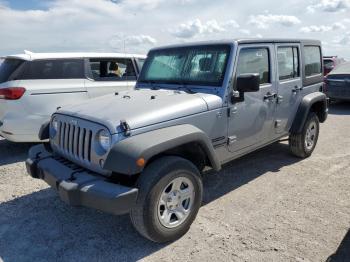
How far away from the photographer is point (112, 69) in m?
7.33

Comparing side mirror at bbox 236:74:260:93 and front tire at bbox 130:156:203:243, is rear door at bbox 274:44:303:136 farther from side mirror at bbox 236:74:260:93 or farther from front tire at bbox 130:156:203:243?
front tire at bbox 130:156:203:243

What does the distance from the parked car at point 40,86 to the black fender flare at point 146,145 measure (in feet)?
11.3

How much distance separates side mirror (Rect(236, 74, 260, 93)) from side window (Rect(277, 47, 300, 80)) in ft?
4.41

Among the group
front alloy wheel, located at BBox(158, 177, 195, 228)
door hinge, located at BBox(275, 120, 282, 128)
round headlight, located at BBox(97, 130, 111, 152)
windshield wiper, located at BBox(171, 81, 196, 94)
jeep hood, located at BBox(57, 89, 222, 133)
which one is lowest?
front alloy wheel, located at BBox(158, 177, 195, 228)

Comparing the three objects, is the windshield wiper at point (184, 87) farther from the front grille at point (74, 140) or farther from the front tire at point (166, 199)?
the front grille at point (74, 140)

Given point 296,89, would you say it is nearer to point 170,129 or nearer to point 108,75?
point 170,129

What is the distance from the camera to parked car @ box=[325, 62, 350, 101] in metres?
11.0

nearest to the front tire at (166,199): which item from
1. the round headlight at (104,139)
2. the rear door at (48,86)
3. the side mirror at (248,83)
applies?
the round headlight at (104,139)

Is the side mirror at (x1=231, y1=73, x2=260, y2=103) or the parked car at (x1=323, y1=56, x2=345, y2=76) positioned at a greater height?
the parked car at (x1=323, y1=56, x2=345, y2=76)

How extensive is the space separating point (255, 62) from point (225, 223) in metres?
2.10

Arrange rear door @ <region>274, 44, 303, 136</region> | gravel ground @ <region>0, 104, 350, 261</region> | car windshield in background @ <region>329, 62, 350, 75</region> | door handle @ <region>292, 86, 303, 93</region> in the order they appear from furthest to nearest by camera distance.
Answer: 1. car windshield in background @ <region>329, 62, 350, 75</region>
2. door handle @ <region>292, 86, 303, 93</region>
3. rear door @ <region>274, 44, 303, 136</region>
4. gravel ground @ <region>0, 104, 350, 261</region>

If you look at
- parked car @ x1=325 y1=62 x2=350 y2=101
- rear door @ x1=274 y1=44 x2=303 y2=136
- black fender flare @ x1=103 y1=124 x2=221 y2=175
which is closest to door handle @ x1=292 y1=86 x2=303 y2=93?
rear door @ x1=274 y1=44 x2=303 y2=136

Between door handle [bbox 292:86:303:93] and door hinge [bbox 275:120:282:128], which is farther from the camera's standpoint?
door handle [bbox 292:86:303:93]

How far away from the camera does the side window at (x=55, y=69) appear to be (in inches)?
239
